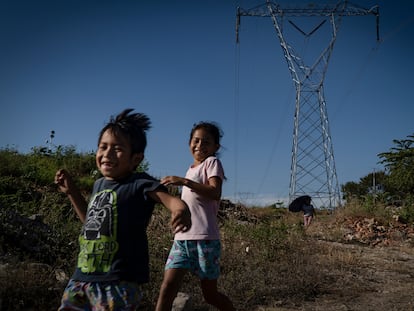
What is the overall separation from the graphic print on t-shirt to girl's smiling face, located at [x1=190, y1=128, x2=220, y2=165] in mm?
1146

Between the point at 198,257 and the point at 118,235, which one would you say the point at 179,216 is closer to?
the point at 118,235

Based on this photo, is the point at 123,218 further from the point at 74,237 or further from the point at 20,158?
the point at 20,158

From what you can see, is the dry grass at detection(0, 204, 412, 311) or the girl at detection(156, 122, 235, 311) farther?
the dry grass at detection(0, 204, 412, 311)

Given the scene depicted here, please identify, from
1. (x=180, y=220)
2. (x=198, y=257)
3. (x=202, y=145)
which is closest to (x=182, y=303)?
(x=198, y=257)

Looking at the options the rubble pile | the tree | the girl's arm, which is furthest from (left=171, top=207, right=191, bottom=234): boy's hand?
the tree

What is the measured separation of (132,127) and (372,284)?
4.26m

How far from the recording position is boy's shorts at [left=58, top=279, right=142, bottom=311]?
1924 millimetres

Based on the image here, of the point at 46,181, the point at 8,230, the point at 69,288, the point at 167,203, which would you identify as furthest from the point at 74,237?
the point at 46,181

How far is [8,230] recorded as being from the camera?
402cm

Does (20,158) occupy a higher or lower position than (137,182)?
higher

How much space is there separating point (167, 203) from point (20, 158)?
25.1 ft

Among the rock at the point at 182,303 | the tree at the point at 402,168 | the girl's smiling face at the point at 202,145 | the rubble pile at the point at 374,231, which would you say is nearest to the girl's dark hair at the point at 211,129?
the girl's smiling face at the point at 202,145

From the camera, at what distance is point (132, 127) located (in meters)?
2.24

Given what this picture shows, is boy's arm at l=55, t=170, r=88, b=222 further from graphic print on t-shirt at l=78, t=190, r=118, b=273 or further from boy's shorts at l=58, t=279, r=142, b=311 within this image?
boy's shorts at l=58, t=279, r=142, b=311
